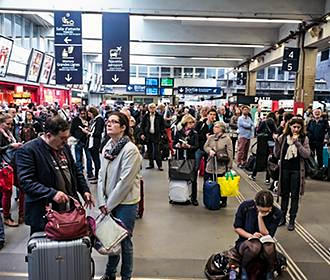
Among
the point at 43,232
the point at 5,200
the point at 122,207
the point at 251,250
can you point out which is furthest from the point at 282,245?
the point at 5,200

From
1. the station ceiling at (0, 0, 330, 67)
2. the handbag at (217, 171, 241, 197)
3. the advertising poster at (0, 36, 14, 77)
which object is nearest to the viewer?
the handbag at (217, 171, 241, 197)

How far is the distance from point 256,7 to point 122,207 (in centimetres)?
825

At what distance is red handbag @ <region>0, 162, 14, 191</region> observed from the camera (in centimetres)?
445

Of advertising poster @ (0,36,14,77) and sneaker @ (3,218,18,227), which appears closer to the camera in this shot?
sneaker @ (3,218,18,227)

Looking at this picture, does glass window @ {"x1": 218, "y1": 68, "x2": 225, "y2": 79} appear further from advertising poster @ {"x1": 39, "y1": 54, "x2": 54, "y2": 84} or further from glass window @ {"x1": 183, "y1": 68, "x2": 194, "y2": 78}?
advertising poster @ {"x1": 39, "y1": 54, "x2": 54, "y2": 84}

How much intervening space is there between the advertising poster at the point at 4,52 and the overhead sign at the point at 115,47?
163 inches

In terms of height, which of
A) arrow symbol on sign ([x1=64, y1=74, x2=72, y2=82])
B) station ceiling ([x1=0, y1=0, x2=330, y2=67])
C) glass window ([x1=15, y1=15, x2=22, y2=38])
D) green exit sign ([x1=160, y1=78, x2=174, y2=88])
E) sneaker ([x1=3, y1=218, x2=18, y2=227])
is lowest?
sneaker ([x1=3, y1=218, x2=18, y2=227])

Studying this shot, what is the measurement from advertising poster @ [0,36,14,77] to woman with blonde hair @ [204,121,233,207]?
862 cm

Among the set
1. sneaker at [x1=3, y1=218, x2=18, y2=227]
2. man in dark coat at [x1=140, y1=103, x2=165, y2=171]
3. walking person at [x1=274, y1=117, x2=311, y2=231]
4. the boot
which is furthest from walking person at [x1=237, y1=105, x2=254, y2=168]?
sneaker at [x1=3, y1=218, x2=18, y2=227]

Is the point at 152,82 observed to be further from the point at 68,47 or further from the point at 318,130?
the point at 318,130

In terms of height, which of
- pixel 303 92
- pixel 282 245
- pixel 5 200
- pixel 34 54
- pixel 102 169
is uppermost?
pixel 34 54

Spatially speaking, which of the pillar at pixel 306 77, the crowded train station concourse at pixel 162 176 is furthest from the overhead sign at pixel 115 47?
the pillar at pixel 306 77

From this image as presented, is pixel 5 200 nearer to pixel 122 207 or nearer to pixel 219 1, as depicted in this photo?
pixel 122 207

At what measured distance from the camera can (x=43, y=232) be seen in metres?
2.65
